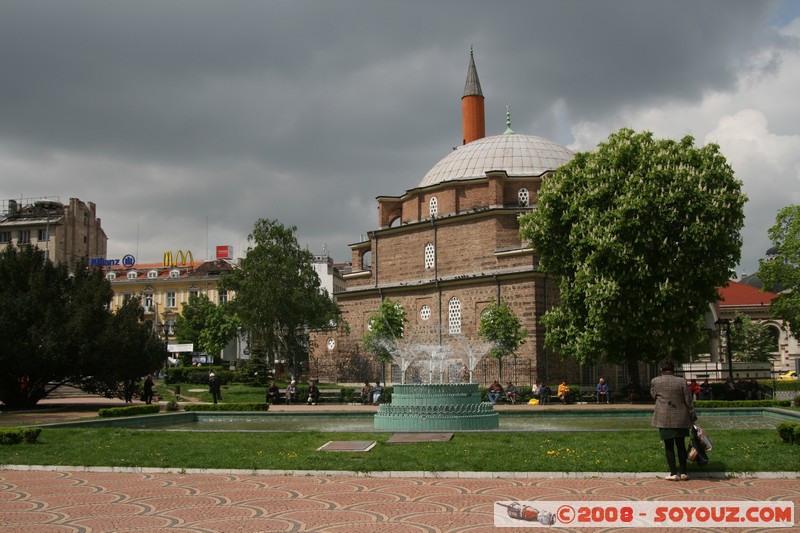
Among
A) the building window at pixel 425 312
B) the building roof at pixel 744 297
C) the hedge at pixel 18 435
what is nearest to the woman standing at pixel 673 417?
the hedge at pixel 18 435

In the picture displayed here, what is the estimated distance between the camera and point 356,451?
420 inches

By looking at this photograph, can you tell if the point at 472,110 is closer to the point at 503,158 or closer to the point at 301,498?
the point at 503,158

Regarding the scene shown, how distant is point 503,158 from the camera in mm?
41938

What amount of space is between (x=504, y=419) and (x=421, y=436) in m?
7.31

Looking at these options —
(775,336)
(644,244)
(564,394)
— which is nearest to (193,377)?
(564,394)

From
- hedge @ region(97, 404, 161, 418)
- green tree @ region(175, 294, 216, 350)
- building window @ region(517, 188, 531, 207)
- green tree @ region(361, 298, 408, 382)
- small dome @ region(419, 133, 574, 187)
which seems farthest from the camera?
green tree @ region(175, 294, 216, 350)

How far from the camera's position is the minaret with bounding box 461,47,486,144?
51.3 m

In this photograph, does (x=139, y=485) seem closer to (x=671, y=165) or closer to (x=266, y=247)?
(x=671, y=165)

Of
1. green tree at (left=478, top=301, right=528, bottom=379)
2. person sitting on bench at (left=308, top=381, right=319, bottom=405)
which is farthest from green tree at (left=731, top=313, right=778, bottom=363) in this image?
person sitting on bench at (left=308, top=381, right=319, bottom=405)

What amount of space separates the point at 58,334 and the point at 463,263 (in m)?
21.1

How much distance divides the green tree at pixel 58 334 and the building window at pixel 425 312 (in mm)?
16176

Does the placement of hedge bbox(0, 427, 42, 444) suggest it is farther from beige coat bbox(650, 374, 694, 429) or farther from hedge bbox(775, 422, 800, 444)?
hedge bbox(775, 422, 800, 444)

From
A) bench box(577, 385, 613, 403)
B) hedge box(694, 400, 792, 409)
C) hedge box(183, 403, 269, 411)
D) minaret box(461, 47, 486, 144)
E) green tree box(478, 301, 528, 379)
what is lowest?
bench box(577, 385, 613, 403)

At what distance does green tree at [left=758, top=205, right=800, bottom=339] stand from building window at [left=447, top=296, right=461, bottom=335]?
1474 centimetres
